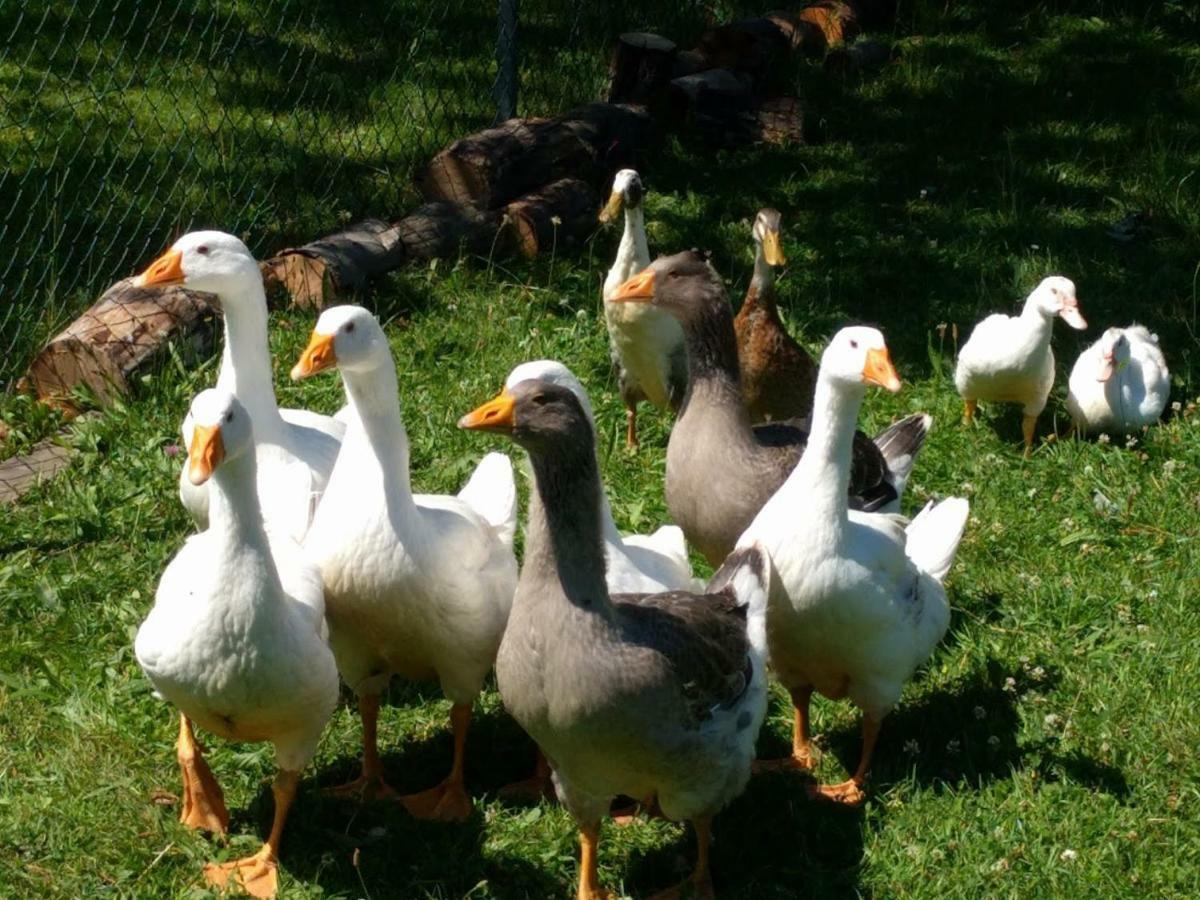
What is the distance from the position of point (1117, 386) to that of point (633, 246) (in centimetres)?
203

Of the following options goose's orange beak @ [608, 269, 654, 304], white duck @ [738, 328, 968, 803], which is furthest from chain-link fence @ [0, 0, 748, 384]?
white duck @ [738, 328, 968, 803]

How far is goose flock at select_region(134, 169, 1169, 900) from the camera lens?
13.5ft

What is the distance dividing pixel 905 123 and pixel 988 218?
4.36ft

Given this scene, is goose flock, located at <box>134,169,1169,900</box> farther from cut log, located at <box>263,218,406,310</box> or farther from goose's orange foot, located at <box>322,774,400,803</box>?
cut log, located at <box>263,218,406,310</box>

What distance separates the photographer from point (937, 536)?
5328 mm

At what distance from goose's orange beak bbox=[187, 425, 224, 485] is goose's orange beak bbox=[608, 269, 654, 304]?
189cm

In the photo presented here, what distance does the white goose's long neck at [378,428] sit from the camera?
4.76 metres

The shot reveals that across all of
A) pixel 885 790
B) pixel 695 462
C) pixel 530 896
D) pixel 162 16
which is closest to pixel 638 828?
pixel 530 896

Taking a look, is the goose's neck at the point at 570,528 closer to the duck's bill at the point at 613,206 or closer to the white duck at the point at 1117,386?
the duck's bill at the point at 613,206

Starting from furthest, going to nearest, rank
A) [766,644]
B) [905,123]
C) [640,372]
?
[905,123]
[640,372]
[766,644]

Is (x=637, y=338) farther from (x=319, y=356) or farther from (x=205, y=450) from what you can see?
(x=205, y=450)

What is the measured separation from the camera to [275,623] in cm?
423

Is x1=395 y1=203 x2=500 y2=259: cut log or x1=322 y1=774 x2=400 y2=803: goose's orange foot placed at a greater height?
x1=395 y1=203 x2=500 y2=259: cut log

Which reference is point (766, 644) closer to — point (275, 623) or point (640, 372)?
point (275, 623)
